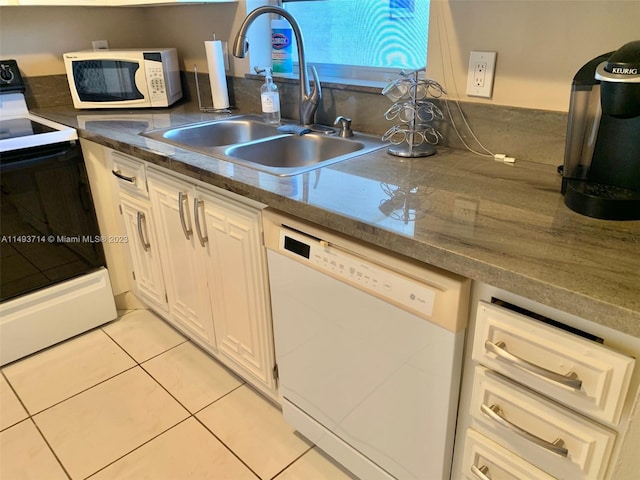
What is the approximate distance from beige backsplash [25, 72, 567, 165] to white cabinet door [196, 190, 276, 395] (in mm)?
625

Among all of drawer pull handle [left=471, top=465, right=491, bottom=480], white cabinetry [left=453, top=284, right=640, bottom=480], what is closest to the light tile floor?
drawer pull handle [left=471, top=465, right=491, bottom=480]

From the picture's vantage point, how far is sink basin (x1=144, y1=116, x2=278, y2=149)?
1975 mm

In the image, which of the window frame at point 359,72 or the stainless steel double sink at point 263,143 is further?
the window frame at point 359,72

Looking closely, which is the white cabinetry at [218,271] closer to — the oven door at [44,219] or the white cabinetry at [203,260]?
the white cabinetry at [203,260]

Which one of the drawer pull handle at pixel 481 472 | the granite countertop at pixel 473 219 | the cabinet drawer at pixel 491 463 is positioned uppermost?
the granite countertop at pixel 473 219

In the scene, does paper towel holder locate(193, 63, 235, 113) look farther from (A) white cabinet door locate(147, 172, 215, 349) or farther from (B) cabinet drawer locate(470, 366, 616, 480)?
(B) cabinet drawer locate(470, 366, 616, 480)

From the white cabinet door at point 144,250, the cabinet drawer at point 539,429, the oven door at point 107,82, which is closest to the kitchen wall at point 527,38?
the oven door at point 107,82

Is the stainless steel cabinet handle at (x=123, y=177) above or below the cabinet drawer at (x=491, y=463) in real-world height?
above

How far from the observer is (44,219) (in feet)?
6.30

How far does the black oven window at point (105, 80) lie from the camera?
2217 mm

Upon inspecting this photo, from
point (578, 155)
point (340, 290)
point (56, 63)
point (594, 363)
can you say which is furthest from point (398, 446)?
point (56, 63)

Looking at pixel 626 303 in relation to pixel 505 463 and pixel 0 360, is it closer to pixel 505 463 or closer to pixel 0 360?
pixel 505 463

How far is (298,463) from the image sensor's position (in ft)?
5.05

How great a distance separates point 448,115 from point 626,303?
36.3 inches
